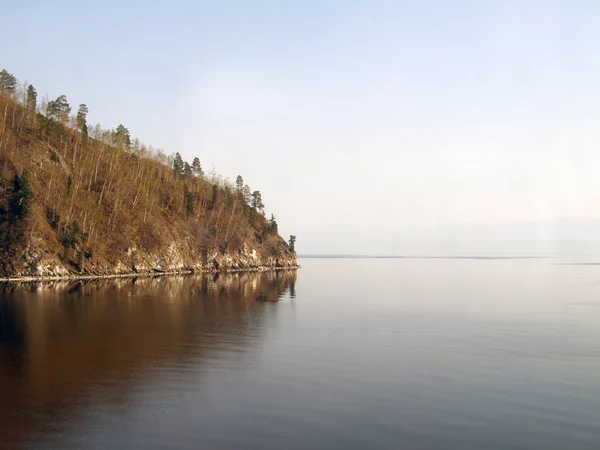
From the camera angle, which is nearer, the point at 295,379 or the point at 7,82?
the point at 295,379

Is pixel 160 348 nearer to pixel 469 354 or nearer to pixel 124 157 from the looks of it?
pixel 469 354

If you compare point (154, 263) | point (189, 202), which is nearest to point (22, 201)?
point (154, 263)

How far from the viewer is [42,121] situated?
139125 mm

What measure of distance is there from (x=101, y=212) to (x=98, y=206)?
205 centimetres

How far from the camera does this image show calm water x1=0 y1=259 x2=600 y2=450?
2056cm

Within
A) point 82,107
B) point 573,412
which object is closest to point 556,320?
point 573,412

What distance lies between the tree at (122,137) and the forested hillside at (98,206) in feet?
1.35

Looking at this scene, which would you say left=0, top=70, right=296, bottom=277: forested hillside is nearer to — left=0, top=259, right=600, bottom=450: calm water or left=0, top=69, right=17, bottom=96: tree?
left=0, top=69, right=17, bottom=96: tree

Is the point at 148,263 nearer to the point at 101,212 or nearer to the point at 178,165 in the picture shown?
the point at 101,212

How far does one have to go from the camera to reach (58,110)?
151 metres

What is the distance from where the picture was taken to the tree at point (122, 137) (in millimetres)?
166375

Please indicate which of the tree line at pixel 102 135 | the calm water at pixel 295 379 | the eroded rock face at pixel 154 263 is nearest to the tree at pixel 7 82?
the tree line at pixel 102 135

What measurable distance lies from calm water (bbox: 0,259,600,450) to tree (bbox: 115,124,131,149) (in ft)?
394

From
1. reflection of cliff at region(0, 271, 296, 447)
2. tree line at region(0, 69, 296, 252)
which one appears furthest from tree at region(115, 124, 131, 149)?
reflection of cliff at region(0, 271, 296, 447)
